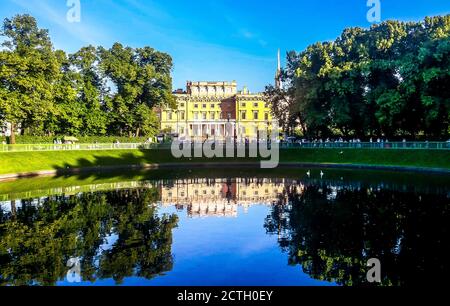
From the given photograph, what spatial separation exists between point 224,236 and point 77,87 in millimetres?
55161

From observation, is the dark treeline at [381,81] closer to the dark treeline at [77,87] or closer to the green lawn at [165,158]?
the green lawn at [165,158]

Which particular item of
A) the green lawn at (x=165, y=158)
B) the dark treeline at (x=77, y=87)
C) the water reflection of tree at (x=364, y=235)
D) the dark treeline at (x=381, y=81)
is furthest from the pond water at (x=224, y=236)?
the dark treeline at (x=77, y=87)

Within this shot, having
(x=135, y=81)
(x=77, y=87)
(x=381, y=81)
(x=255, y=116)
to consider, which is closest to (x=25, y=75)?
(x=77, y=87)

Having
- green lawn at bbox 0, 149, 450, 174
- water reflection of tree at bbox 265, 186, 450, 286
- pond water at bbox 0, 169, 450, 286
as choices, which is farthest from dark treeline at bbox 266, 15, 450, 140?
water reflection of tree at bbox 265, 186, 450, 286

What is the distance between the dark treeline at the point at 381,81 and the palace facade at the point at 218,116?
1805 inches

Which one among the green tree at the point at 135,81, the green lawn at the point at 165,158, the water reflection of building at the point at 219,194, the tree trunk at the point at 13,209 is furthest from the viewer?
the green tree at the point at 135,81

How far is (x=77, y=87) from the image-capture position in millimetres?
65062

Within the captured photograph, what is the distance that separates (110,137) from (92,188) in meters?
37.5

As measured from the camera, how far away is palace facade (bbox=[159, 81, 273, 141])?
4542 inches

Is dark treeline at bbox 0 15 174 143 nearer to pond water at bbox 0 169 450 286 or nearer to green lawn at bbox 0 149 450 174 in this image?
green lawn at bbox 0 149 450 174

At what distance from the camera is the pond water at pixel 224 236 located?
40.8 ft

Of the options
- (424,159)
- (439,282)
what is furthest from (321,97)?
(439,282)

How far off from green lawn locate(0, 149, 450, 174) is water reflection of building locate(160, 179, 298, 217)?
19249 millimetres

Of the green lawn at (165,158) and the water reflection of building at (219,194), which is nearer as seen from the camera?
the water reflection of building at (219,194)
